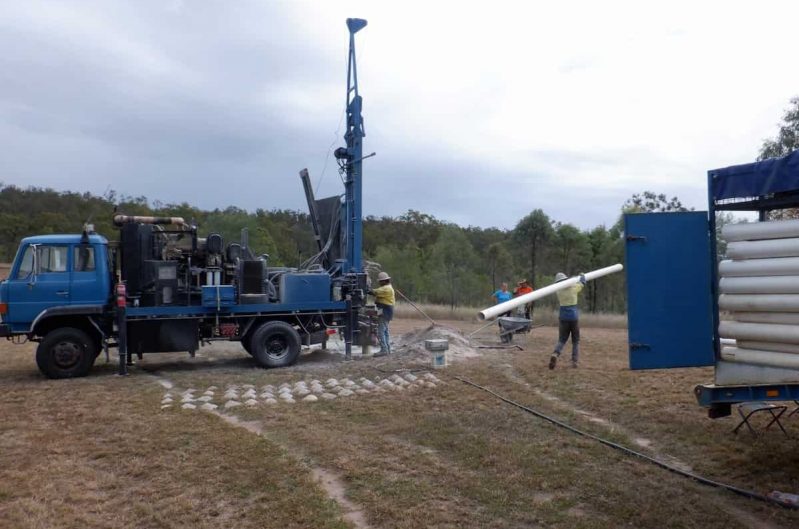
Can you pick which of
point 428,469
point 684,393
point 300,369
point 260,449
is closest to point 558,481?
point 428,469

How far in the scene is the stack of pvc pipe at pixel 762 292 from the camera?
5.09 metres

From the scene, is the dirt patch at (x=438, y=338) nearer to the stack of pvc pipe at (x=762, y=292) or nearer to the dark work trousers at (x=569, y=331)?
the dark work trousers at (x=569, y=331)

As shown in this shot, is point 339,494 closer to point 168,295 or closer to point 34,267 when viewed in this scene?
point 168,295

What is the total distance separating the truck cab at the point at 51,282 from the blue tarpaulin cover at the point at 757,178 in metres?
10.0

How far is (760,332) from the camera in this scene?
5293 mm

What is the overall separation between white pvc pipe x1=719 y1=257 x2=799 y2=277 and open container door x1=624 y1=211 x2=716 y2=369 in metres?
0.28

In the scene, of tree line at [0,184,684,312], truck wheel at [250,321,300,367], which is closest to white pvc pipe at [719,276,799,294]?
truck wheel at [250,321,300,367]

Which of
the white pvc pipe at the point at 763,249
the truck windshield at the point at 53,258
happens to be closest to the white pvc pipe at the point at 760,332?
the white pvc pipe at the point at 763,249

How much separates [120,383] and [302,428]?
473 cm

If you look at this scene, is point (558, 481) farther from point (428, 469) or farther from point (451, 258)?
point (451, 258)

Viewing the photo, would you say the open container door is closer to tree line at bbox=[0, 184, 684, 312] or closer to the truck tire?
the truck tire

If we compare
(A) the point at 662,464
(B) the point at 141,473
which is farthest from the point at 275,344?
(A) the point at 662,464

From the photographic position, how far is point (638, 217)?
6078mm

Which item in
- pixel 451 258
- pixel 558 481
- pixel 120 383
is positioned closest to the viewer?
pixel 558 481
